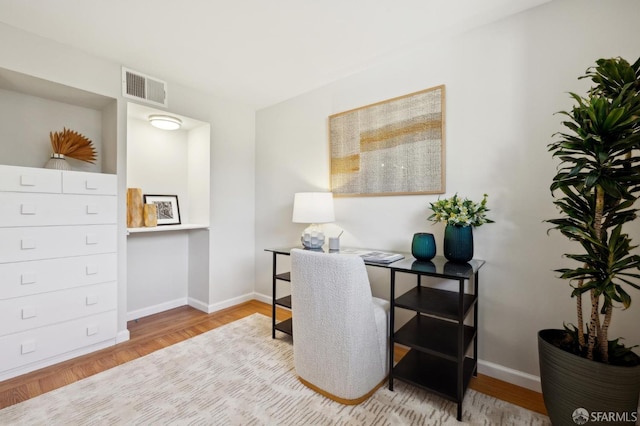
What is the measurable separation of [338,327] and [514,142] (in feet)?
5.32

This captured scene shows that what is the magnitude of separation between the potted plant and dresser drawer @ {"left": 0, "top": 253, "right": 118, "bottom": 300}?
3060 millimetres

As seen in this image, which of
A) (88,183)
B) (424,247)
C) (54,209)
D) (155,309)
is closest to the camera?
(424,247)

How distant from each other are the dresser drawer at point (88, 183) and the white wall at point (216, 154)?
0.31 ft

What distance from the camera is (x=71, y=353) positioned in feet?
7.20

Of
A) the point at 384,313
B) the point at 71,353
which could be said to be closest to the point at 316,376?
the point at 384,313

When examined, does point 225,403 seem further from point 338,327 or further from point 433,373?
point 433,373

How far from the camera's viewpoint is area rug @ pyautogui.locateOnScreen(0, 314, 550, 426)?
1543 millimetres

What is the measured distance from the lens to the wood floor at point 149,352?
1.76m

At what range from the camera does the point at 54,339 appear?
211 cm

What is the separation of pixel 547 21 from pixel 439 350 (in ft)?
6.90

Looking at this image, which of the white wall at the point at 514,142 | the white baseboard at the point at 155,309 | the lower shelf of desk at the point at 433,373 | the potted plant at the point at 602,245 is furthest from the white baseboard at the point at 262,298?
the potted plant at the point at 602,245

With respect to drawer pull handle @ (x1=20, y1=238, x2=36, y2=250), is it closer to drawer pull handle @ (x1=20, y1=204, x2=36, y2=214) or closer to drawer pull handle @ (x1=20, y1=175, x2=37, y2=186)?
drawer pull handle @ (x1=20, y1=204, x2=36, y2=214)
